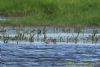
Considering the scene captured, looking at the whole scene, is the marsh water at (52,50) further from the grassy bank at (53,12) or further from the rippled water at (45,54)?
the grassy bank at (53,12)

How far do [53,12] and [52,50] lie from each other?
1438 centimetres

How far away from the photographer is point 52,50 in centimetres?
2338

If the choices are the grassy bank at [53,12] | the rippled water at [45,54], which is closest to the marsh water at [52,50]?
the rippled water at [45,54]

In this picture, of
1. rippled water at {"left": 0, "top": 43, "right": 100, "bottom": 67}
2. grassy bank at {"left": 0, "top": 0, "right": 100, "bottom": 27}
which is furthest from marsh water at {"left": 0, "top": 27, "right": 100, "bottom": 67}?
grassy bank at {"left": 0, "top": 0, "right": 100, "bottom": 27}

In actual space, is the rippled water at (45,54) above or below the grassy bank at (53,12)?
below

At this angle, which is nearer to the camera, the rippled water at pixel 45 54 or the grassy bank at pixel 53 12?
the rippled water at pixel 45 54

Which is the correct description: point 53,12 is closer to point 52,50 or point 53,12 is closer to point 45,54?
point 52,50

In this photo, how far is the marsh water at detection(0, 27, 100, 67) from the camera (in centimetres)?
1969

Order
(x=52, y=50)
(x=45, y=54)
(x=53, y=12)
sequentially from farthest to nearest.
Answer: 1. (x=53, y=12)
2. (x=52, y=50)
3. (x=45, y=54)

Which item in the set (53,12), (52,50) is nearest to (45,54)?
(52,50)

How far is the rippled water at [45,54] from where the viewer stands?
64.5 ft

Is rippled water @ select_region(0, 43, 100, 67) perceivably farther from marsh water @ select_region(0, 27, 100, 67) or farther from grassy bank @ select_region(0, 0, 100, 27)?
grassy bank @ select_region(0, 0, 100, 27)

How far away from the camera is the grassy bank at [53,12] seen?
3480 centimetres

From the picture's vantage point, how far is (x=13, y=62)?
19.9m
